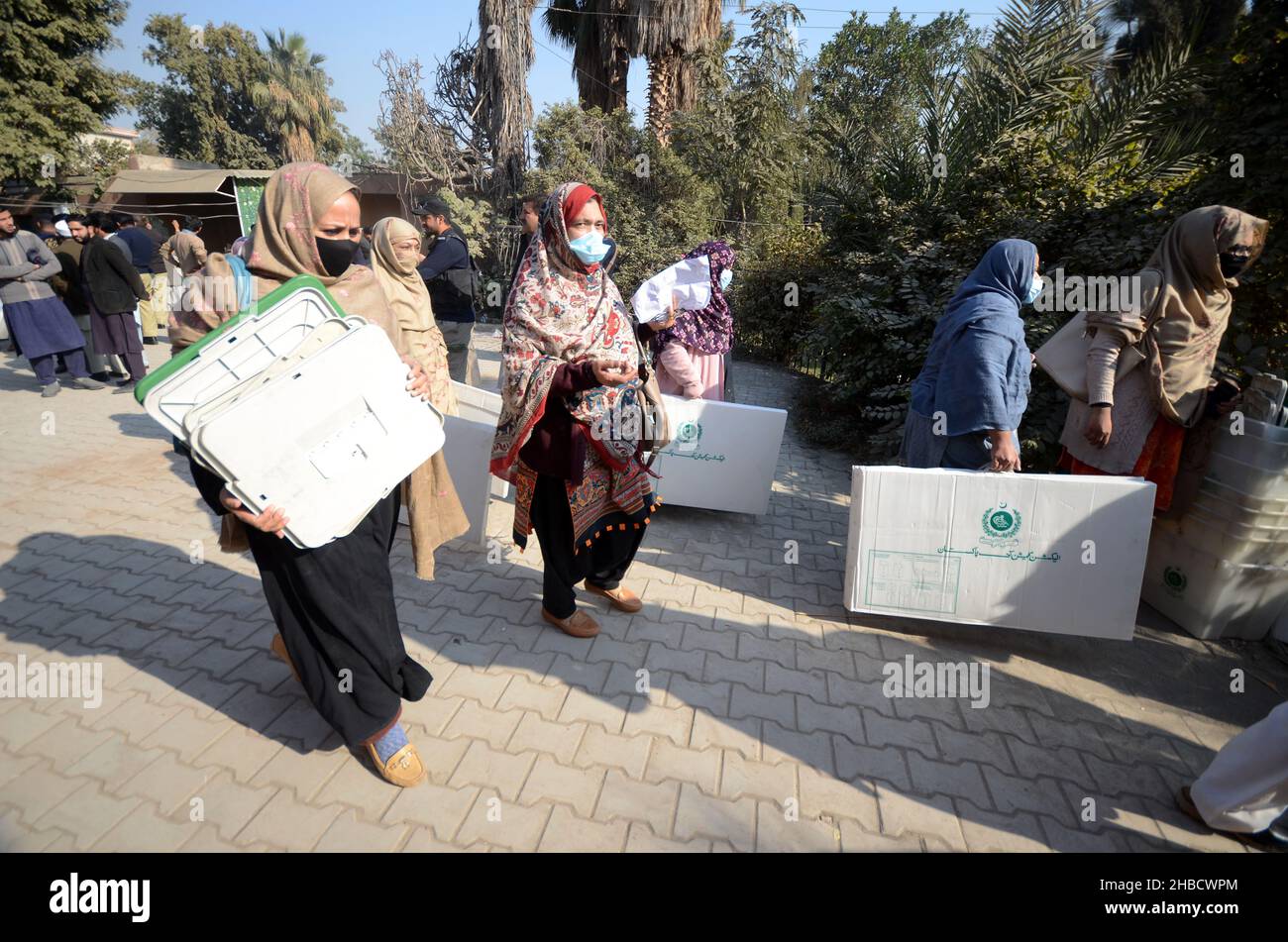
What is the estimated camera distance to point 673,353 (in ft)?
13.7

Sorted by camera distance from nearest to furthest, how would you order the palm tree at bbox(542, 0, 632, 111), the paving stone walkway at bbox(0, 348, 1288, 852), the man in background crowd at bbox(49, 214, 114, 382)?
the paving stone walkway at bbox(0, 348, 1288, 852), the man in background crowd at bbox(49, 214, 114, 382), the palm tree at bbox(542, 0, 632, 111)

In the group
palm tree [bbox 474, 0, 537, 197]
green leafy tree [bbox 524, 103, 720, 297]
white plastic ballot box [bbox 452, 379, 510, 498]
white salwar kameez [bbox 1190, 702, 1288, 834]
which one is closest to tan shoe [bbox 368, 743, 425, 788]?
white plastic ballot box [bbox 452, 379, 510, 498]

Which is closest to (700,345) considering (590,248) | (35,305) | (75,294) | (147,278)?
(590,248)

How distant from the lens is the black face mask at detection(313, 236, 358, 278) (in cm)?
197

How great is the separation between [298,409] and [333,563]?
0.58 metres

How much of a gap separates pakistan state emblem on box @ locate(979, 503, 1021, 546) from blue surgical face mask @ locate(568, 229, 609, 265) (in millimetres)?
2066

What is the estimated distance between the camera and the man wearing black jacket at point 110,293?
678 cm

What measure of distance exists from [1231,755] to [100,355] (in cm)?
995

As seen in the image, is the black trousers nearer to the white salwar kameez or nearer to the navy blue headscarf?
the navy blue headscarf

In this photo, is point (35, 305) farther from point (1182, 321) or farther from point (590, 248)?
point (1182, 321)

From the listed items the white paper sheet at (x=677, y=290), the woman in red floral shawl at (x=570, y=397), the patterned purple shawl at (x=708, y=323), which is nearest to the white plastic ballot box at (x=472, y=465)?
the woman in red floral shawl at (x=570, y=397)

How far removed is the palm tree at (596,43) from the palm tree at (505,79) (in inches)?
57.8

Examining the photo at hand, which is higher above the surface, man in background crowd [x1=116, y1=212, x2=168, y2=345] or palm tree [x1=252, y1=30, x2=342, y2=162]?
palm tree [x1=252, y1=30, x2=342, y2=162]

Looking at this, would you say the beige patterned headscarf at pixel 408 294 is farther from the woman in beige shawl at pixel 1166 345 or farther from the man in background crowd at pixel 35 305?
the man in background crowd at pixel 35 305
